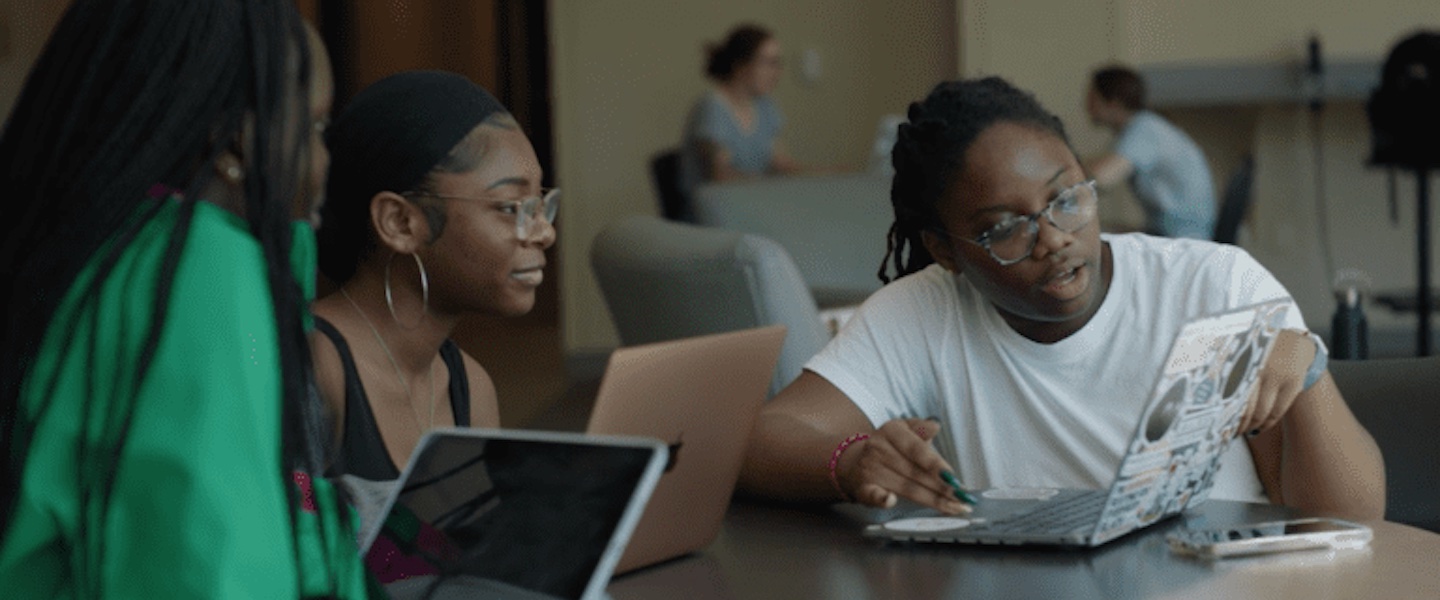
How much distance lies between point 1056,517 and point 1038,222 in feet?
1.27

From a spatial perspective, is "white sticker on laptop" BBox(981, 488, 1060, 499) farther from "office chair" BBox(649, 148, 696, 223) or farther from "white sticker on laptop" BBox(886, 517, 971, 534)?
"office chair" BBox(649, 148, 696, 223)

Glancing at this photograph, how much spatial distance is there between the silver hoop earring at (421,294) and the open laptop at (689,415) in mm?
408

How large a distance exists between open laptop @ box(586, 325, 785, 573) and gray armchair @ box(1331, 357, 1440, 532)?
88cm

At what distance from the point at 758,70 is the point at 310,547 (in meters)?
5.73

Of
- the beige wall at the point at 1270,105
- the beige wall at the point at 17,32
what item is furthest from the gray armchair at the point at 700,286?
the beige wall at the point at 1270,105

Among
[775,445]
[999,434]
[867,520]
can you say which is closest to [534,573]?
[867,520]

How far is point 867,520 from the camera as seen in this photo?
159 centimetres

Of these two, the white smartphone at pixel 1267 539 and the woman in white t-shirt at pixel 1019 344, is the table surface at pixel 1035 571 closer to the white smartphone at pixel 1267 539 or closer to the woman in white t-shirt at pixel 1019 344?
the white smartphone at pixel 1267 539

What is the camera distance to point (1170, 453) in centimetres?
137

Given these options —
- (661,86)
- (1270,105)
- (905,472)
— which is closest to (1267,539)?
(905,472)

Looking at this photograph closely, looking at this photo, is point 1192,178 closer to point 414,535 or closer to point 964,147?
point 964,147

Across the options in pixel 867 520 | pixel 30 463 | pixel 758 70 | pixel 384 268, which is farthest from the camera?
pixel 758 70

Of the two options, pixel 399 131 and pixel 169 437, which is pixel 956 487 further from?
pixel 169 437

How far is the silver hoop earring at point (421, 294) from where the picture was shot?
5.57ft
